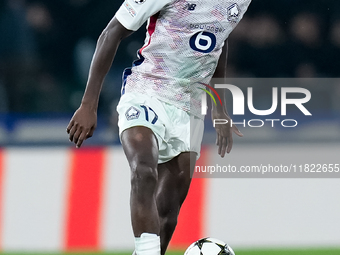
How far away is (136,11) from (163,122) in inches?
22.2

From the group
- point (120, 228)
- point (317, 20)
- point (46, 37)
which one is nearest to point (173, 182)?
point (120, 228)

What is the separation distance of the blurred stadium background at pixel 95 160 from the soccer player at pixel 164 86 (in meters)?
1.07

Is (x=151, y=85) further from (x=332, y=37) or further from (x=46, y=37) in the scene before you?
(x=332, y=37)

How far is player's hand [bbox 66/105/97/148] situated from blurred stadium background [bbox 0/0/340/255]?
59.4 inches

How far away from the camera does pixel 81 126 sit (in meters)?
2.91

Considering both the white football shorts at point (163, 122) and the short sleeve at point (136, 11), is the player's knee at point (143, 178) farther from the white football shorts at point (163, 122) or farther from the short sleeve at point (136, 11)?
the short sleeve at point (136, 11)

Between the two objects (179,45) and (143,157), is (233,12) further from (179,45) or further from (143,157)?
(143,157)

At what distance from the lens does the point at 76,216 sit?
4.31 meters

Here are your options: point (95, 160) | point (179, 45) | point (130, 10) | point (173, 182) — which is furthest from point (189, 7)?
point (95, 160)

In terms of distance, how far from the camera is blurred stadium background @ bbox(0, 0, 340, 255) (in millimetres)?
4297

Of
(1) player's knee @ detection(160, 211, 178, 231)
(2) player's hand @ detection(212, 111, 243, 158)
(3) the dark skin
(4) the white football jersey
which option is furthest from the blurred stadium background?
(4) the white football jersey

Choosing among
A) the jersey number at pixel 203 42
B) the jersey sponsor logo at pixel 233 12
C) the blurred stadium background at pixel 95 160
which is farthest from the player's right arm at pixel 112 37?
the blurred stadium background at pixel 95 160

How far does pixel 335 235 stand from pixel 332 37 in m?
2.13

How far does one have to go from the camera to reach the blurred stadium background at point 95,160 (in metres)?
4.30
